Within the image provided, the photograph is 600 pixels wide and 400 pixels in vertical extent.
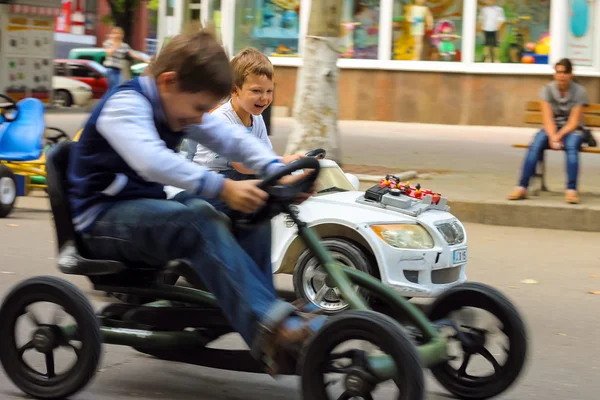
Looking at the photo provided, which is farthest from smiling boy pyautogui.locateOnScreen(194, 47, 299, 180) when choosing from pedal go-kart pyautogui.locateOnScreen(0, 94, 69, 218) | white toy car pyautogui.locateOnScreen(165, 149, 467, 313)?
pedal go-kart pyautogui.locateOnScreen(0, 94, 69, 218)

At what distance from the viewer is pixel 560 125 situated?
10.9 meters

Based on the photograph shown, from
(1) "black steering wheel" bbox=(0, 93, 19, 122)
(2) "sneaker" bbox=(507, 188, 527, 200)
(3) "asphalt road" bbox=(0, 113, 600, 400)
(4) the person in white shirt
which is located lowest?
(3) "asphalt road" bbox=(0, 113, 600, 400)

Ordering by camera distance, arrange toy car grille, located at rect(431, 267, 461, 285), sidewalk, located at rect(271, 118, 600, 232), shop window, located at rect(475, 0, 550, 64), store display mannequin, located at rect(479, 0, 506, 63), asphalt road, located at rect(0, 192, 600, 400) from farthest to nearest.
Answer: store display mannequin, located at rect(479, 0, 506, 63) → shop window, located at rect(475, 0, 550, 64) → sidewalk, located at rect(271, 118, 600, 232) → toy car grille, located at rect(431, 267, 461, 285) → asphalt road, located at rect(0, 192, 600, 400)

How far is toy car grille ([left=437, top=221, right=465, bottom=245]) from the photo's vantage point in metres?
5.80

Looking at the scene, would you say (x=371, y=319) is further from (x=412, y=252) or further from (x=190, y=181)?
(x=412, y=252)

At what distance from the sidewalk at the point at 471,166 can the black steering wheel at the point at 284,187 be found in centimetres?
640

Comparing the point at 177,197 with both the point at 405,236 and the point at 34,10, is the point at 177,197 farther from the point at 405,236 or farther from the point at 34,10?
the point at 34,10

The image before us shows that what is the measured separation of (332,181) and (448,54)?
1593 cm

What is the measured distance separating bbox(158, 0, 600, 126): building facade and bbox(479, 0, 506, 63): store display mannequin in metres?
0.02

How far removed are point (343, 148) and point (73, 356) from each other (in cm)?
1155

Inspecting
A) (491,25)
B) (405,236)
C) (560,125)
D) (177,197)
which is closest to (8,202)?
(405,236)

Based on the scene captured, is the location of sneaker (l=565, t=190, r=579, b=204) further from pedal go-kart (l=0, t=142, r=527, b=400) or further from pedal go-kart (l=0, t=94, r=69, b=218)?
pedal go-kart (l=0, t=142, r=527, b=400)

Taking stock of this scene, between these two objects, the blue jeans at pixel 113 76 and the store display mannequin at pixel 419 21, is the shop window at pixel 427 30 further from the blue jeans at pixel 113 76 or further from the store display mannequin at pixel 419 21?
the blue jeans at pixel 113 76

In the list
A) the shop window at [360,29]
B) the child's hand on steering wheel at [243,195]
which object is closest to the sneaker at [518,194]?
the child's hand on steering wheel at [243,195]
